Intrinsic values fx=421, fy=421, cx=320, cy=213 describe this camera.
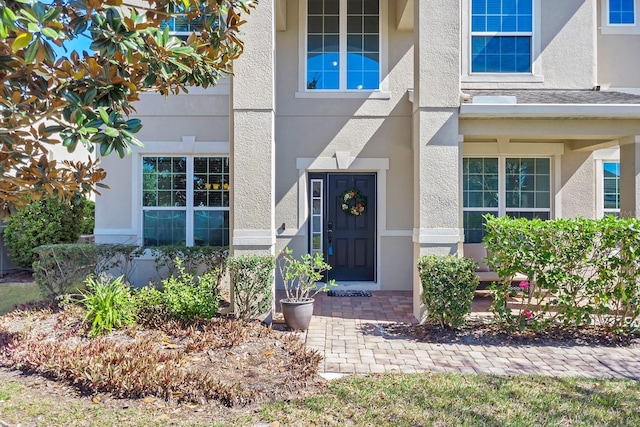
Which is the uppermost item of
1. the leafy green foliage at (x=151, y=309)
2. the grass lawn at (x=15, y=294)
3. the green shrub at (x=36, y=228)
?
the green shrub at (x=36, y=228)

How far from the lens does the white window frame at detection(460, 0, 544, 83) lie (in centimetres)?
919

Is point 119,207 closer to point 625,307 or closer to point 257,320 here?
point 257,320

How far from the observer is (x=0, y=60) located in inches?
124

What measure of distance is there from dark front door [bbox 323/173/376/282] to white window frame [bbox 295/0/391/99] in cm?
173

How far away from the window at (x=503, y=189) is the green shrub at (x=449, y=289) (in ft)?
11.4

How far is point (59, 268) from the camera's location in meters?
7.34

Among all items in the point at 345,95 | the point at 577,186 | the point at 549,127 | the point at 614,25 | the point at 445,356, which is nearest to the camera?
the point at 445,356

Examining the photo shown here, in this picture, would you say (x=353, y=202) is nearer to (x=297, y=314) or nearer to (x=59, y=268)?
(x=297, y=314)

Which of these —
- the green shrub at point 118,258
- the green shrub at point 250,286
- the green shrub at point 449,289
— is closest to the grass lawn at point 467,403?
the green shrub at point 449,289

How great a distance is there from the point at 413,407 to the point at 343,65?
7192 millimetres

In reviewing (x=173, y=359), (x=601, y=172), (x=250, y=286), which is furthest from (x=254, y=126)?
(x=601, y=172)

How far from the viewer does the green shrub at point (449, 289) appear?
6.18 metres

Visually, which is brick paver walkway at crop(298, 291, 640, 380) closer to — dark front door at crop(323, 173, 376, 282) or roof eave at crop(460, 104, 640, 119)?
dark front door at crop(323, 173, 376, 282)

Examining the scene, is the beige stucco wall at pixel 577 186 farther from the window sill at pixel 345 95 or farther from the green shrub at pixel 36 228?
the green shrub at pixel 36 228
